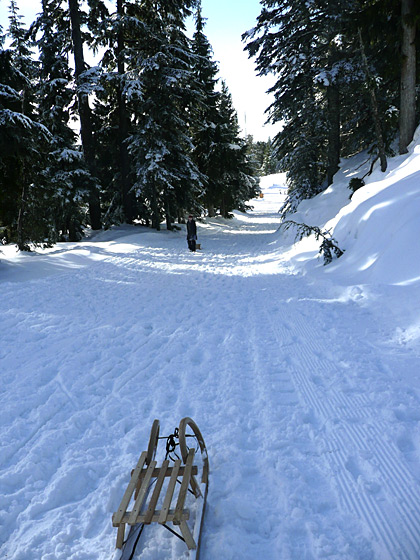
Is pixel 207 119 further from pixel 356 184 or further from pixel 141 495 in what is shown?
pixel 141 495

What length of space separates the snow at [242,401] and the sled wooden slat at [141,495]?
36 cm

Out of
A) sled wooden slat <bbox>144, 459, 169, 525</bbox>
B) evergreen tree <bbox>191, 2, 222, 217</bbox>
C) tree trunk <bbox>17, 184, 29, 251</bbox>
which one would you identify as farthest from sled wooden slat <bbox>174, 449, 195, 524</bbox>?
evergreen tree <bbox>191, 2, 222, 217</bbox>

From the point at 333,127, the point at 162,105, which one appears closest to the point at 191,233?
the point at 333,127

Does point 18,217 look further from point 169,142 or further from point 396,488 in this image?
point 396,488

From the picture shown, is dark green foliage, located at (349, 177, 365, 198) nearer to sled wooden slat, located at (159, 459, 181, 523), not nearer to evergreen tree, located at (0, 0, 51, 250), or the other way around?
evergreen tree, located at (0, 0, 51, 250)

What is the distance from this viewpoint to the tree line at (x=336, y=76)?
1211 cm

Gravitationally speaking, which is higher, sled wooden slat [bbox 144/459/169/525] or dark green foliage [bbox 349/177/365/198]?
dark green foliage [bbox 349/177/365/198]

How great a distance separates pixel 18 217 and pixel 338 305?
1317 cm

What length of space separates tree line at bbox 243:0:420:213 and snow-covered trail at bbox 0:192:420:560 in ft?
32.6

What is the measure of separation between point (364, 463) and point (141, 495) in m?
1.97

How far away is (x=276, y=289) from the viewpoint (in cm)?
891

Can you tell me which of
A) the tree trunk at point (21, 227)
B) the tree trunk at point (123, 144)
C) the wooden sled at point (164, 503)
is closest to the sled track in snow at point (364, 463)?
the wooden sled at point (164, 503)

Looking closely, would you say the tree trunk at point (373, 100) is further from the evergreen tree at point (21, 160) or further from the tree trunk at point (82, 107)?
the tree trunk at point (82, 107)

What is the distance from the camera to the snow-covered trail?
2.53m
